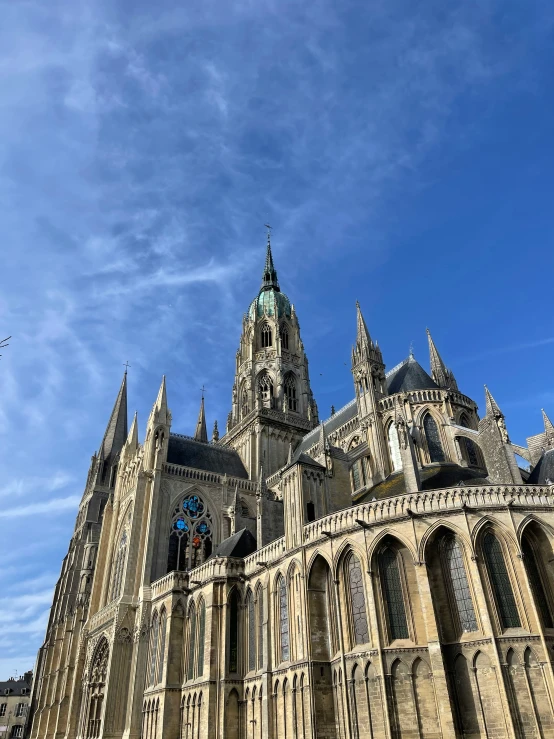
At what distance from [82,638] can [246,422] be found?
19.8m

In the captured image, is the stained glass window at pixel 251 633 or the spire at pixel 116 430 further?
the spire at pixel 116 430

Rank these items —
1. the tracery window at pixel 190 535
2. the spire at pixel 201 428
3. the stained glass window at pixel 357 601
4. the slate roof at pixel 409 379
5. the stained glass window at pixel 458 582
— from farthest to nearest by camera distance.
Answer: the spire at pixel 201 428
the tracery window at pixel 190 535
the slate roof at pixel 409 379
the stained glass window at pixel 357 601
the stained glass window at pixel 458 582

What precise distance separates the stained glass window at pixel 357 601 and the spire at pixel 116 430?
49.3 m

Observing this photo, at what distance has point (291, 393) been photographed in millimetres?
53312

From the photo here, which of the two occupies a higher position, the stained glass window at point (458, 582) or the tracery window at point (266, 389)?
the tracery window at point (266, 389)

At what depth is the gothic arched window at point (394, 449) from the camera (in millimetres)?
32438

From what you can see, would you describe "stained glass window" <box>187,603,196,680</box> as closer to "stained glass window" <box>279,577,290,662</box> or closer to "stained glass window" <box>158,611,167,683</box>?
"stained glass window" <box>158,611,167,683</box>

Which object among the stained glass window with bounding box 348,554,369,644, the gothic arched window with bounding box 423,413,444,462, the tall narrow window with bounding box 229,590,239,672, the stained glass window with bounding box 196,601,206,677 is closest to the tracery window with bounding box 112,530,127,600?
the stained glass window with bounding box 196,601,206,677

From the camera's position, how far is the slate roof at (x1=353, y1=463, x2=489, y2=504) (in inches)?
1009

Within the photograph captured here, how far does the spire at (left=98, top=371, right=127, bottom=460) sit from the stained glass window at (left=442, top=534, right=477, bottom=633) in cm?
5219

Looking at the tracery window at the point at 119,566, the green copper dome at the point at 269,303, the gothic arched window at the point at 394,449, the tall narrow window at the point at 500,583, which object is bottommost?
the tall narrow window at the point at 500,583

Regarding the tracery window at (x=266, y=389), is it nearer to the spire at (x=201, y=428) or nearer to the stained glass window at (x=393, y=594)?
the spire at (x=201, y=428)

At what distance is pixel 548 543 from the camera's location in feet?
70.8

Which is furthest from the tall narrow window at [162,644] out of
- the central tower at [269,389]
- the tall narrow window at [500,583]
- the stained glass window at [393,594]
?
the tall narrow window at [500,583]
